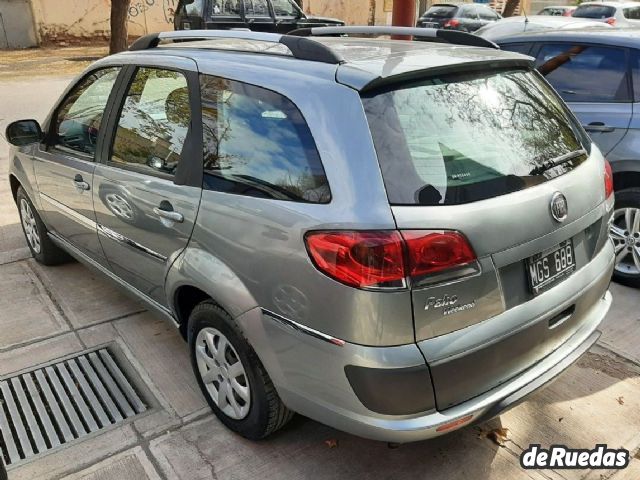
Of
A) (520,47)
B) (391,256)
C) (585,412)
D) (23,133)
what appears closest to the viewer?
(391,256)

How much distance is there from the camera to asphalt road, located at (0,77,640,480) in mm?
2482

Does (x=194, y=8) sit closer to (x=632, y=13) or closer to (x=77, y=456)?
(x=77, y=456)

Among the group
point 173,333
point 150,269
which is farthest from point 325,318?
point 173,333

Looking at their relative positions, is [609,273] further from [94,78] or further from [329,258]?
[94,78]

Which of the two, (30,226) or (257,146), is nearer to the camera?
(257,146)

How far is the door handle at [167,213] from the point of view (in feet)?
8.36

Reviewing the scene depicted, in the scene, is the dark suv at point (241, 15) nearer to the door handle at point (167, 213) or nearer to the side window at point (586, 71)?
the side window at point (586, 71)

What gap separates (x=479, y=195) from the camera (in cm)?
201

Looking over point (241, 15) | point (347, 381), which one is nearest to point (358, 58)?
point (347, 381)

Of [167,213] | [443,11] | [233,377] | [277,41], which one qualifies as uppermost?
[277,41]

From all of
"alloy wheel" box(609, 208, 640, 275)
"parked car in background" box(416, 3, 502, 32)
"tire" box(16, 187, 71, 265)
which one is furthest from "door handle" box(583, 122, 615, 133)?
"parked car in background" box(416, 3, 502, 32)

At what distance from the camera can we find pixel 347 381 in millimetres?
1982

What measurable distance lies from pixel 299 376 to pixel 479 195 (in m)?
0.95

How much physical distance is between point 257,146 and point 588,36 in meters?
3.25
